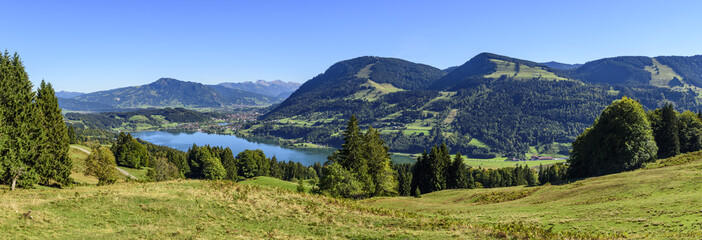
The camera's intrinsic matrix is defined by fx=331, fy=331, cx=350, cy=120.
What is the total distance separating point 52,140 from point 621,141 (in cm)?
7921

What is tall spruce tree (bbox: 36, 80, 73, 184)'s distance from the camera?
123 feet

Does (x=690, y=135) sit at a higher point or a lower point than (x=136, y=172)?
higher

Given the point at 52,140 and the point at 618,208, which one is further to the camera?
the point at 52,140

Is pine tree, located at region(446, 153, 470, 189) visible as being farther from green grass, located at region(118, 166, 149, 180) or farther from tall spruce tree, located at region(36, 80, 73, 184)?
green grass, located at region(118, 166, 149, 180)

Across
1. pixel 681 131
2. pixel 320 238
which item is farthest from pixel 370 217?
pixel 681 131

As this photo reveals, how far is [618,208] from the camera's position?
2684 centimetres

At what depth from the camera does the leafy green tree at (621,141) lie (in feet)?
168

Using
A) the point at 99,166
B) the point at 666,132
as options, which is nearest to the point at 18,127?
the point at 99,166

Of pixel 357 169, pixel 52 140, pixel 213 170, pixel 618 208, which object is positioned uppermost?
pixel 52 140

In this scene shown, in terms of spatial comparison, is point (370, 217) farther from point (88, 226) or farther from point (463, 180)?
point (463, 180)

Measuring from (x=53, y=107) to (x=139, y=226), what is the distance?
32.7 meters

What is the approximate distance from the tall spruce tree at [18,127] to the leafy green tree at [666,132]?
95344 millimetres

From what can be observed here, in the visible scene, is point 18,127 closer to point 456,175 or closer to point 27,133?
point 27,133

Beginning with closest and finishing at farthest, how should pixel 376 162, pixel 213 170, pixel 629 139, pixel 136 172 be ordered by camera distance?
pixel 629 139
pixel 376 162
pixel 136 172
pixel 213 170
